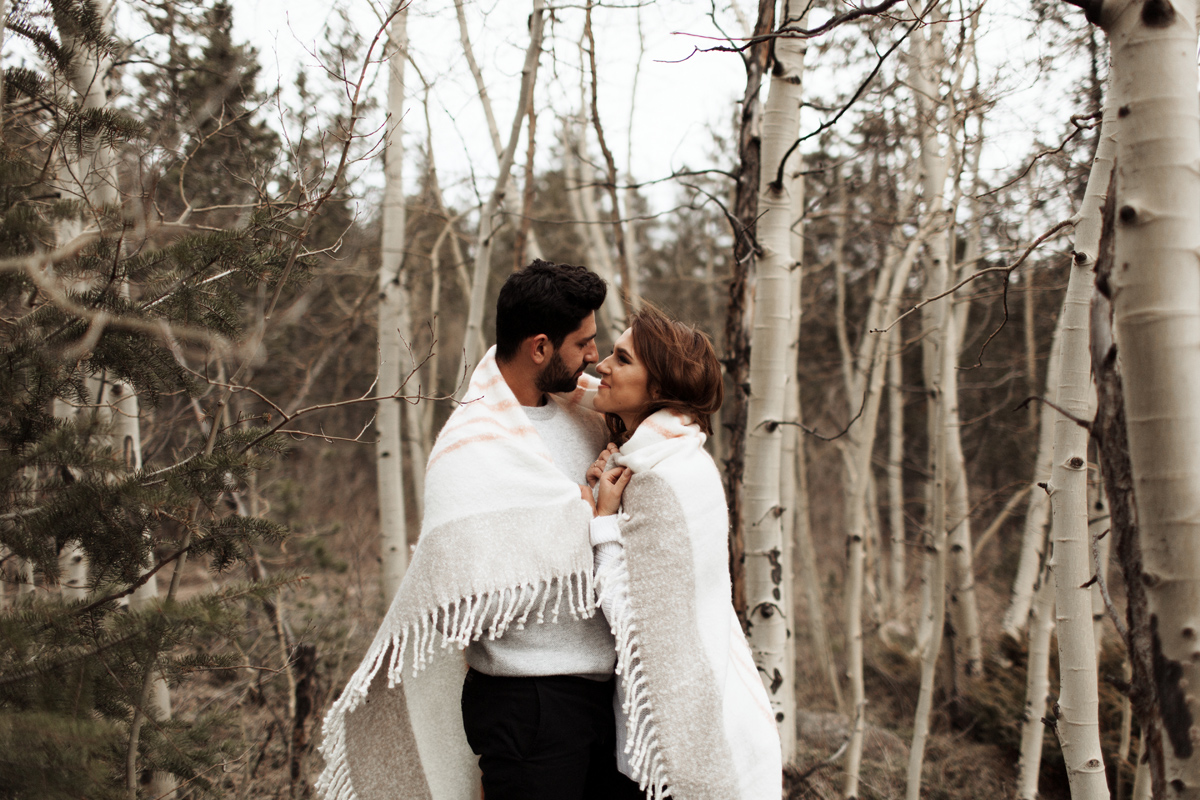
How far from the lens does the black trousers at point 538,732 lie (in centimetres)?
166

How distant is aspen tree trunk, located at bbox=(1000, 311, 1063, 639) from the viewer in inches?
191

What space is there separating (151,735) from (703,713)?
144 cm

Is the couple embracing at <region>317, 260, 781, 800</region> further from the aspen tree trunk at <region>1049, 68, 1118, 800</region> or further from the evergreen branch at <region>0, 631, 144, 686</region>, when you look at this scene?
the aspen tree trunk at <region>1049, 68, 1118, 800</region>

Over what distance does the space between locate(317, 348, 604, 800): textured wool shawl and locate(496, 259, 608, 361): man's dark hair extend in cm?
12

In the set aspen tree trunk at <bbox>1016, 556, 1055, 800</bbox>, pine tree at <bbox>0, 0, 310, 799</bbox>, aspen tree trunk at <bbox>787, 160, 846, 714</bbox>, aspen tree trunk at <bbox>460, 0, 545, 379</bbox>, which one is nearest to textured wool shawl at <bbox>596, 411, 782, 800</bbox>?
pine tree at <bbox>0, 0, 310, 799</bbox>

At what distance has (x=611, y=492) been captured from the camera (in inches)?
71.2

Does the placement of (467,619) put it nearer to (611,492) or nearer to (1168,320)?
(611,492)

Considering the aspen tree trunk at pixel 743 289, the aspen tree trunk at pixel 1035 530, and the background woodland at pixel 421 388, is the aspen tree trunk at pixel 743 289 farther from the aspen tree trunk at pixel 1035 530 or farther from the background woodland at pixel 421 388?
the aspen tree trunk at pixel 1035 530

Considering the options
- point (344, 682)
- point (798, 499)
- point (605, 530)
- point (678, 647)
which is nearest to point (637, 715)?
point (678, 647)

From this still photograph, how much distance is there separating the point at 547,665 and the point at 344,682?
3.09 metres

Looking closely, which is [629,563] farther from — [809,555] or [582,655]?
[809,555]

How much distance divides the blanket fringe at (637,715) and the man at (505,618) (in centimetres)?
9

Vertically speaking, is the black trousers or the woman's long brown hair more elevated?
the woman's long brown hair

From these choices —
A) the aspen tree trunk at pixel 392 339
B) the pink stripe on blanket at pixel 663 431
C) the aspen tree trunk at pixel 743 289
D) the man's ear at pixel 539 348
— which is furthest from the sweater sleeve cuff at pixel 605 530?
the aspen tree trunk at pixel 392 339
